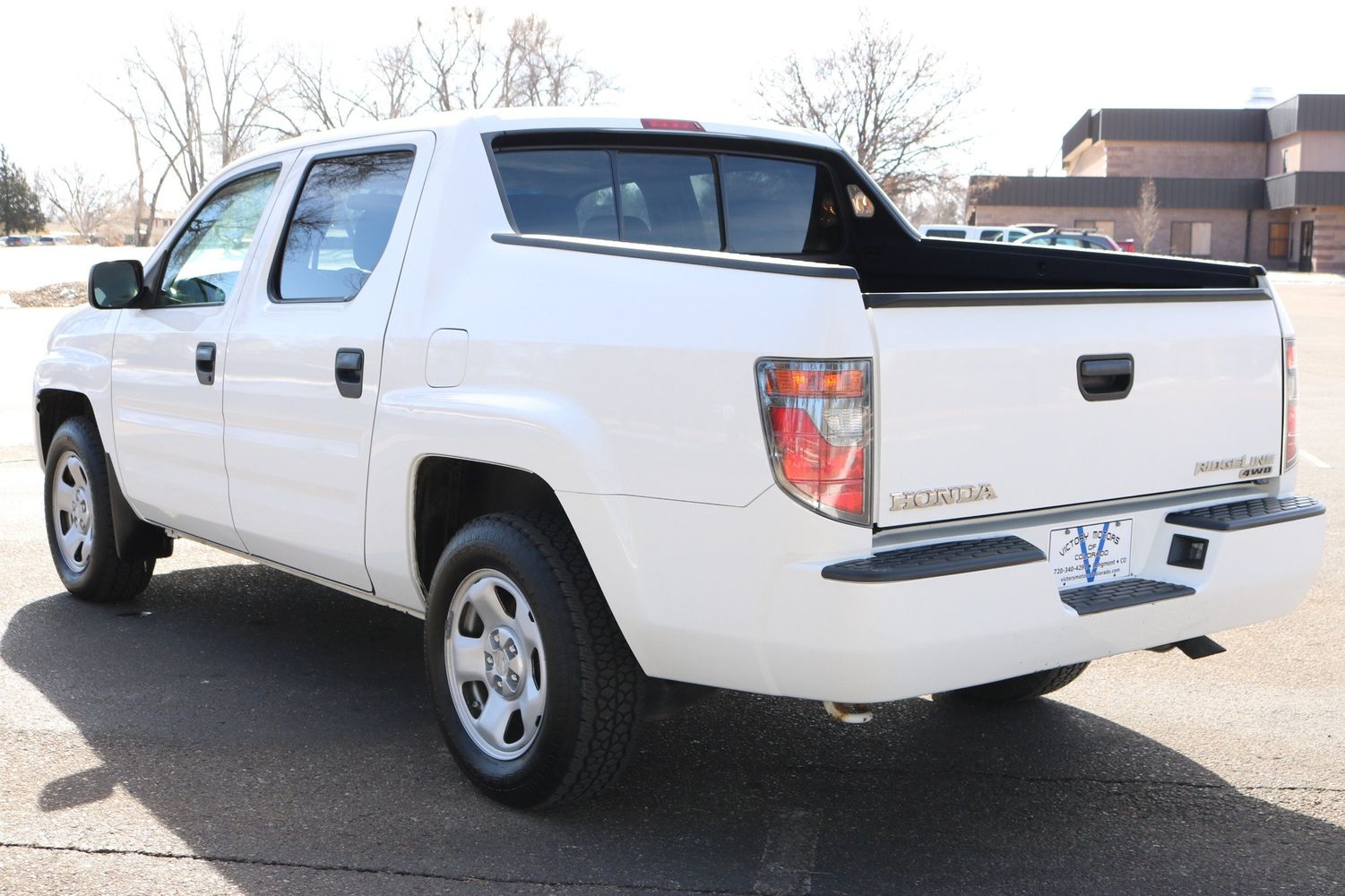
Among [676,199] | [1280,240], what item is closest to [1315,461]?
[676,199]

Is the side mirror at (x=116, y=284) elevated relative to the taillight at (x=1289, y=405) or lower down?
elevated

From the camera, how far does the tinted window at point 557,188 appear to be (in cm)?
429

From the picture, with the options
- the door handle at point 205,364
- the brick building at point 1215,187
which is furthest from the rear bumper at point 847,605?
the brick building at point 1215,187

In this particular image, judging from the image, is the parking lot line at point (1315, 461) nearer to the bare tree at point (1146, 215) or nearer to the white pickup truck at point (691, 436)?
the white pickup truck at point (691, 436)

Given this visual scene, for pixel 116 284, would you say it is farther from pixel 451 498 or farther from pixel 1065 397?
pixel 1065 397

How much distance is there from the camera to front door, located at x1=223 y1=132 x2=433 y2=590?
4273 mm

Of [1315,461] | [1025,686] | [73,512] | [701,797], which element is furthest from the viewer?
[1315,461]

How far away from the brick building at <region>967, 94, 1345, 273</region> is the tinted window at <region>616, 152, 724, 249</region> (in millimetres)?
62158

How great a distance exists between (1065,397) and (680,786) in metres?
1.64

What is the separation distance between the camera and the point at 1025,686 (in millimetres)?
4773

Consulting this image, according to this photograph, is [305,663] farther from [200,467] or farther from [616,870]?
[616,870]

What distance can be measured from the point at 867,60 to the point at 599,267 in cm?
4764

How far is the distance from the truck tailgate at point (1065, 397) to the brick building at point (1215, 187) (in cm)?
6292

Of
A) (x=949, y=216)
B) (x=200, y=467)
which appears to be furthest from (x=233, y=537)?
(x=949, y=216)
